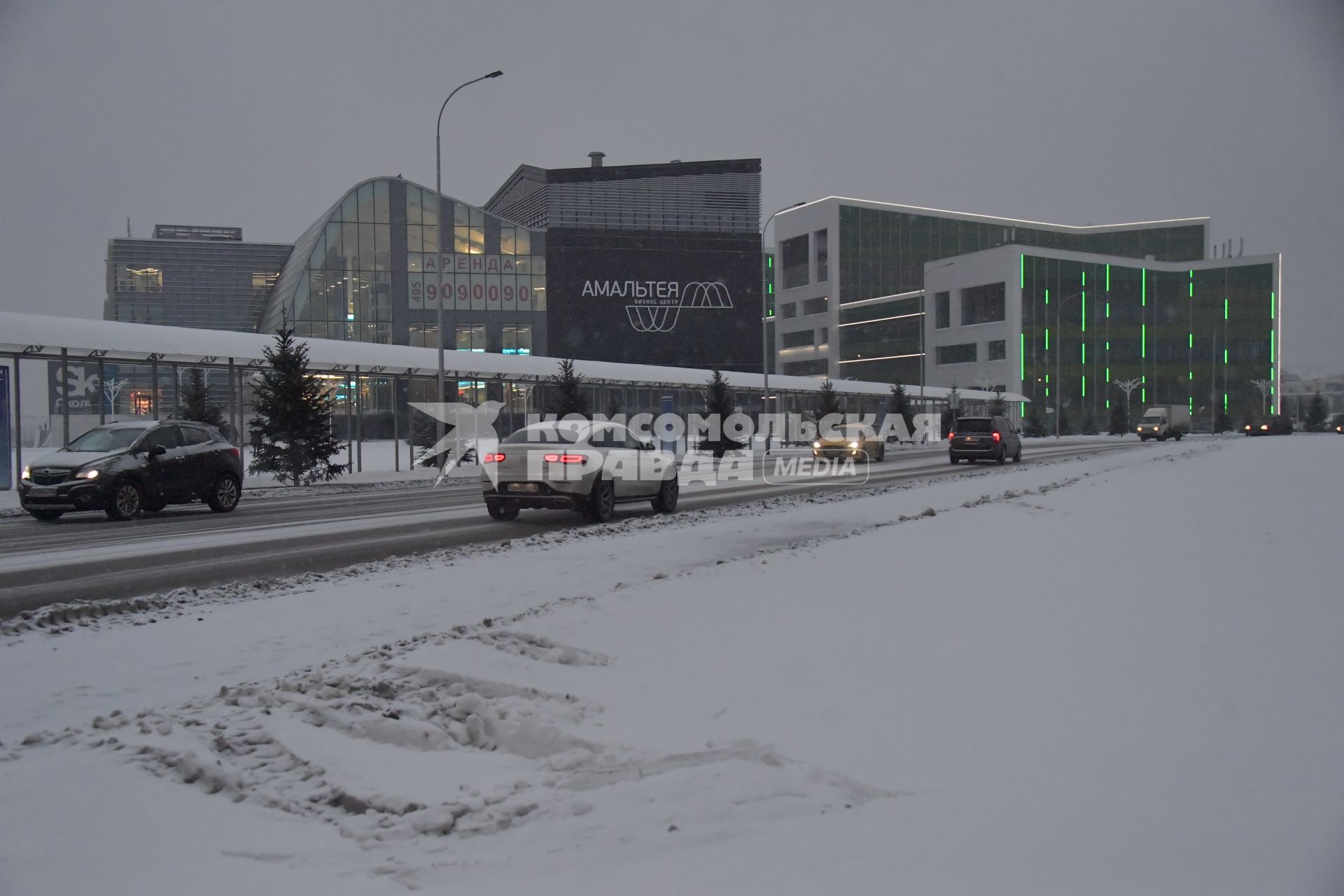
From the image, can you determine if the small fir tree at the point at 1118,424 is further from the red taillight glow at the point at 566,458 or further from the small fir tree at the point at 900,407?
the red taillight glow at the point at 566,458

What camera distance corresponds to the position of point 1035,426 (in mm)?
82250

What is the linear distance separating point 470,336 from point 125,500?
146 ft

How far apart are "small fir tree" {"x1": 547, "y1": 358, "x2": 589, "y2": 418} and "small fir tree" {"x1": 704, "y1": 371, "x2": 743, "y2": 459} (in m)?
8.03

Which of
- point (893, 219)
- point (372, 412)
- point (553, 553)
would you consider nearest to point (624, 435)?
point (553, 553)

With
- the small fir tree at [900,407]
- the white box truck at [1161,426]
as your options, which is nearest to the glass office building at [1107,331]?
the white box truck at [1161,426]

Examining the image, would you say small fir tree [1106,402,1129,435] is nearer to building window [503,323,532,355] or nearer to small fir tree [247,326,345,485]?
building window [503,323,532,355]

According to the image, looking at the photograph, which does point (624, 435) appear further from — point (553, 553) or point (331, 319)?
point (331, 319)

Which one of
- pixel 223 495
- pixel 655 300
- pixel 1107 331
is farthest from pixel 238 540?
pixel 1107 331

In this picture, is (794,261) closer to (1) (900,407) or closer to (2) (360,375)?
(1) (900,407)

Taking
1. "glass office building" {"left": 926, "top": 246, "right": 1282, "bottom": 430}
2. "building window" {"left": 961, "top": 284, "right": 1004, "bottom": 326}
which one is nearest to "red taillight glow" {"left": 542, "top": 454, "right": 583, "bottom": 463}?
"glass office building" {"left": 926, "top": 246, "right": 1282, "bottom": 430}

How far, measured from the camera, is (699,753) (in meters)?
4.38

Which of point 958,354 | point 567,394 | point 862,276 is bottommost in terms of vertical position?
point 567,394

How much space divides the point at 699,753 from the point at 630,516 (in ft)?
37.4

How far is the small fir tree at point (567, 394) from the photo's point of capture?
37.8 metres
